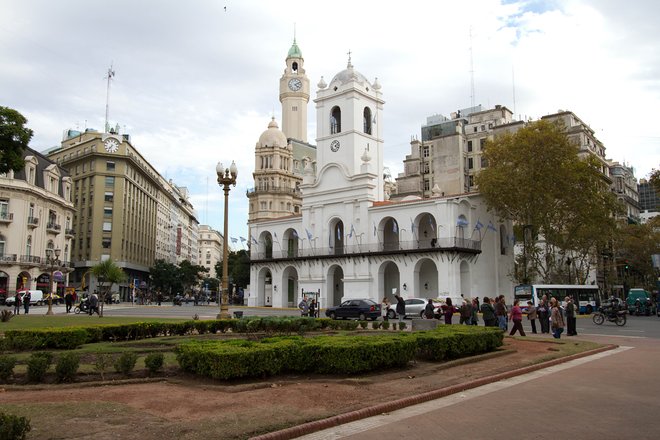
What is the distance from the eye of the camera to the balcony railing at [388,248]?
45219mm

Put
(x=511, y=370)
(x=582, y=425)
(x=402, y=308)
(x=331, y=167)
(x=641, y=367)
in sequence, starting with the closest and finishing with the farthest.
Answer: (x=582, y=425) → (x=511, y=370) → (x=641, y=367) → (x=402, y=308) → (x=331, y=167)

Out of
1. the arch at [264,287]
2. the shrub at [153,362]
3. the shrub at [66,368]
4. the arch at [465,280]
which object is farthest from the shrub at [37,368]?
the arch at [264,287]

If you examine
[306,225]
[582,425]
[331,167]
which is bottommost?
[582,425]

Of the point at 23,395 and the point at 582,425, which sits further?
the point at 23,395

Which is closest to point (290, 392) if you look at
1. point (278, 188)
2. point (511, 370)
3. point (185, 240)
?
point (511, 370)

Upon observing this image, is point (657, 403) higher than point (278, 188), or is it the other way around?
point (278, 188)

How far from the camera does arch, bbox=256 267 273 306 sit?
60406 mm

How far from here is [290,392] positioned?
9172 mm

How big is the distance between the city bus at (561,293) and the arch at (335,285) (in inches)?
719

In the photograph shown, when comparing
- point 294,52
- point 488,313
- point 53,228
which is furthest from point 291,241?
point 294,52

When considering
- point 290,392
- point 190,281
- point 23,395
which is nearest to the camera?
point 23,395

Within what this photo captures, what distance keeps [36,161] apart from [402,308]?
44.7 metres

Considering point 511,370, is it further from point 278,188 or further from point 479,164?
point 278,188

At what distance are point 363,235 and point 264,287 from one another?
16.1 meters
